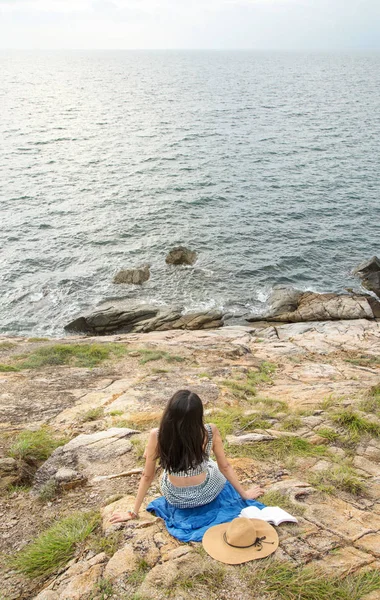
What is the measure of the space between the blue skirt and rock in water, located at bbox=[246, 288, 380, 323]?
19.8m

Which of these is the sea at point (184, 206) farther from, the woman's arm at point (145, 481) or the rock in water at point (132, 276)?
the woman's arm at point (145, 481)

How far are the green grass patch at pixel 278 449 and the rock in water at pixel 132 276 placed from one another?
71.1 feet

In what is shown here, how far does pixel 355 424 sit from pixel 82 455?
19.5 ft

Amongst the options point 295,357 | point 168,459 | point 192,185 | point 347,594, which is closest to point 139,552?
point 168,459

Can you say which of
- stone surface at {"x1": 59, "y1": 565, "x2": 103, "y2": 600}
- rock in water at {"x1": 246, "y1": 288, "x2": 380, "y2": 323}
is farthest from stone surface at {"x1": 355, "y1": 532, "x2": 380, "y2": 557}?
rock in water at {"x1": 246, "y1": 288, "x2": 380, "y2": 323}

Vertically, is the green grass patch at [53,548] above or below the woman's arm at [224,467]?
below

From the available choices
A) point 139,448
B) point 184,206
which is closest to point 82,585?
point 139,448

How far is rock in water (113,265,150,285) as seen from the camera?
30.1 meters

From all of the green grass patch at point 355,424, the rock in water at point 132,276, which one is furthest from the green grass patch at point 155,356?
the rock in water at point 132,276

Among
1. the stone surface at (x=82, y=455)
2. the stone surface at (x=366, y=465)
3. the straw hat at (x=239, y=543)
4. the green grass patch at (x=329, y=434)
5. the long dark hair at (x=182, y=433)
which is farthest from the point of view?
the green grass patch at (x=329, y=434)

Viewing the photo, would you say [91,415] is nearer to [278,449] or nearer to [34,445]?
[34,445]

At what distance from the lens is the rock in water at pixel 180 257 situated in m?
32.0

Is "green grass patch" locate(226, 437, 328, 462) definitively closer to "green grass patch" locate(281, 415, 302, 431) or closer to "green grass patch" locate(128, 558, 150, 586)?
A: "green grass patch" locate(281, 415, 302, 431)

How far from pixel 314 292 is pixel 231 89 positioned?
97.2 metres
